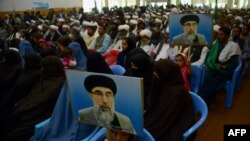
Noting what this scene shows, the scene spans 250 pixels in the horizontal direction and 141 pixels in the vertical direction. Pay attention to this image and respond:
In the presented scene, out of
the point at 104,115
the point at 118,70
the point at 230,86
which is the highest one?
the point at 104,115

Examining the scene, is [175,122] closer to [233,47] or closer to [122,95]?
[122,95]

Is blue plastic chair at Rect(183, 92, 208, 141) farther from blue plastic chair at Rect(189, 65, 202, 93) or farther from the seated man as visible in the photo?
the seated man

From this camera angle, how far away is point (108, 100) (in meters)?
1.53

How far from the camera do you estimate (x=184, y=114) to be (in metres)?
2.23

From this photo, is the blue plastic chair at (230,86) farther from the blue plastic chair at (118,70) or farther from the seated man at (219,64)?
the blue plastic chair at (118,70)

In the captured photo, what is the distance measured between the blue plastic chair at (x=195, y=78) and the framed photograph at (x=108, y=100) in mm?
2090

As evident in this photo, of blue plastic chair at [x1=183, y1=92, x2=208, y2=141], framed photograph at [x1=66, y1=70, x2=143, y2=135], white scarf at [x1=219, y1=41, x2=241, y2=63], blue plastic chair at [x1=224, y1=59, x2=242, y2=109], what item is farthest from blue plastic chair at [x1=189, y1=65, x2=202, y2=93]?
framed photograph at [x1=66, y1=70, x2=143, y2=135]

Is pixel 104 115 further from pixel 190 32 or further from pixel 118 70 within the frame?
pixel 190 32

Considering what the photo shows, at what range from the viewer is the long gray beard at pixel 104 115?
1.55 meters

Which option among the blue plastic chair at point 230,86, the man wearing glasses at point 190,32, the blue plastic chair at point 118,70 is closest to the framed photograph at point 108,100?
the blue plastic chair at point 118,70

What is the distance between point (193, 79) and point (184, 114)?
4.62ft

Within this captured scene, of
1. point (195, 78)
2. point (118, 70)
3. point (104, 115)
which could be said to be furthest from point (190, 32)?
point (104, 115)

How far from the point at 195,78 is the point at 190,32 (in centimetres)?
54

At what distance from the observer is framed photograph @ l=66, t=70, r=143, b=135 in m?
1.44
